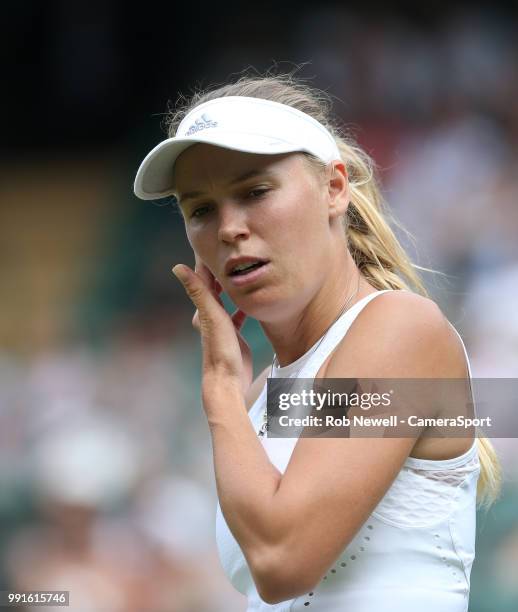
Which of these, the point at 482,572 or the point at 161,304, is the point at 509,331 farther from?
the point at 161,304

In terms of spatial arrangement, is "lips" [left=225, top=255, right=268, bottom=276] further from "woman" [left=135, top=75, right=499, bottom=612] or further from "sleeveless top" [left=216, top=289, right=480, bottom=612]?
"sleeveless top" [left=216, top=289, right=480, bottom=612]

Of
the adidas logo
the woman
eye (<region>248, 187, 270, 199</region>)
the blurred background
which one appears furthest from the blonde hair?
the blurred background

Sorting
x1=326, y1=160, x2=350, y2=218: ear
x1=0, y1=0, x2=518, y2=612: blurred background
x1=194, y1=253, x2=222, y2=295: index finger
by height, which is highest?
x1=0, y1=0, x2=518, y2=612: blurred background

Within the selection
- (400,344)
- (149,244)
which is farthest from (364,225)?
(149,244)

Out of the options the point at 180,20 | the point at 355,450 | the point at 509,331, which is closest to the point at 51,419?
the point at 509,331

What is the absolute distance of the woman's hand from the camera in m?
1.78

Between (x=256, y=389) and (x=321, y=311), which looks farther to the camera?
(x=256, y=389)

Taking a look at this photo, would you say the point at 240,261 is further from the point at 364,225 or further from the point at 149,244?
the point at 149,244

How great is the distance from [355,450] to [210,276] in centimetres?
62

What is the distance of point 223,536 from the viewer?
1835 millimetres

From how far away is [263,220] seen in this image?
1746mm

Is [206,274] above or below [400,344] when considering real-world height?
above

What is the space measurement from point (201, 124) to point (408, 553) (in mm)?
828

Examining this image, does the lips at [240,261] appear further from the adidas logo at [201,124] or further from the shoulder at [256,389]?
the shoulder at [256,389]
